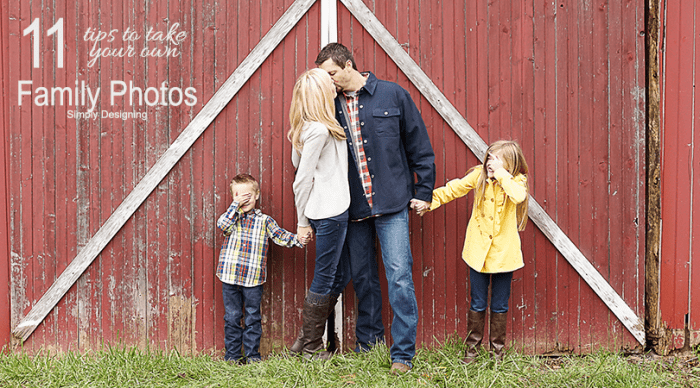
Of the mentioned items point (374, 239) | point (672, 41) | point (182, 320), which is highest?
point (672, 41)

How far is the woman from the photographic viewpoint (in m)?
3.19

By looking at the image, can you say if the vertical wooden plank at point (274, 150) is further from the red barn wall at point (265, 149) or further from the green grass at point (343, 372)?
the green grass at point (343, 372)

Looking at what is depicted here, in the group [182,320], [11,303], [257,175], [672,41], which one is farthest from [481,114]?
[11,303]

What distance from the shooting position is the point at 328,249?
331 cm

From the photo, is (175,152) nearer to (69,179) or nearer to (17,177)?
(69,179)

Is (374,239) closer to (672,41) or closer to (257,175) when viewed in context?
(257,175)

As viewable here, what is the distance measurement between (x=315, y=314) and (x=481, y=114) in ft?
5.92

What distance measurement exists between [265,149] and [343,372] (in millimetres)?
1602

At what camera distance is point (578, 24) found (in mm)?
3777

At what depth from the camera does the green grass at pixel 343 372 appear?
3227 mm

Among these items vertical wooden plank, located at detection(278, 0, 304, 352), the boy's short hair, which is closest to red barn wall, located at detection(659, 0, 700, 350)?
vertical wooden plank, located at detection(278, 0, 304, 352)

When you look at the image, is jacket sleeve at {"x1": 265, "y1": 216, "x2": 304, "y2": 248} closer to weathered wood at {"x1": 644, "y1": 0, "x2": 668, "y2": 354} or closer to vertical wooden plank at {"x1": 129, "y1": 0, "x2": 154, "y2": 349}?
vertical wooden plank at {"x1": 129, "y1": 0, "x2": 154, "y2": 349}

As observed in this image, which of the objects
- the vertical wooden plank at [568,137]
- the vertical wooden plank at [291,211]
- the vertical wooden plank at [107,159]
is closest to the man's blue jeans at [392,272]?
the vertical wooden plank at [291,211]

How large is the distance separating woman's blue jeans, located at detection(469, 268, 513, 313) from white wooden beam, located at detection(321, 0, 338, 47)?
1855 mm
